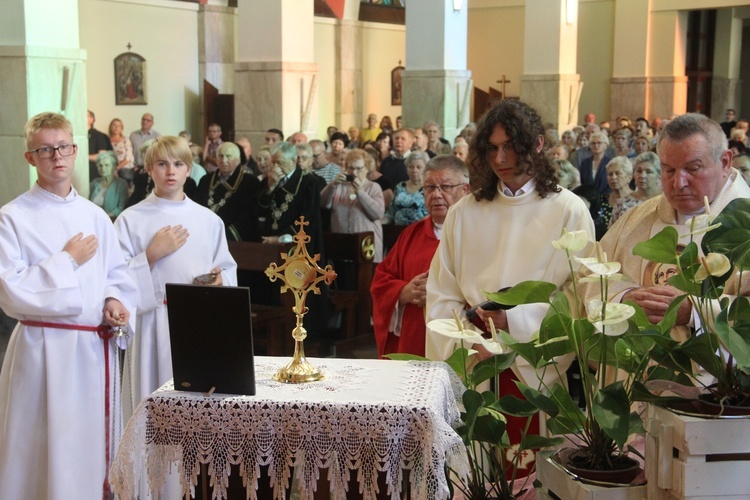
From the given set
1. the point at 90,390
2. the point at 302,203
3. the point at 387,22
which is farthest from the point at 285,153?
the point at 387,22

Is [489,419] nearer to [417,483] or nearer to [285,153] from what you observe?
[417,483]

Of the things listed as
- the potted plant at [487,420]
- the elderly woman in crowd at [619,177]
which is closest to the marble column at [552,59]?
the elderly woman in crowd at [619,177]

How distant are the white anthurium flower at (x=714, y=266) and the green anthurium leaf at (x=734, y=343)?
0.39 feet

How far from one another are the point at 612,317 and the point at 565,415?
306 millimetres

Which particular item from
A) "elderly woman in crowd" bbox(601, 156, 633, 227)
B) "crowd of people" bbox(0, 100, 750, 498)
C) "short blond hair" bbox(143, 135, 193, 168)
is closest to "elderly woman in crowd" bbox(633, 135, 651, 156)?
"elderly woman in crowd" bbox(601, 156, 633, 227)

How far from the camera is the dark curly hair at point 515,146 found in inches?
152

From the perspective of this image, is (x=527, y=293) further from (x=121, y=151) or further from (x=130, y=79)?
(x=130, y=79)

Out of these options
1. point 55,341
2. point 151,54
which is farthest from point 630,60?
point 55,341

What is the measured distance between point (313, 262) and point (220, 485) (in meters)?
0.62

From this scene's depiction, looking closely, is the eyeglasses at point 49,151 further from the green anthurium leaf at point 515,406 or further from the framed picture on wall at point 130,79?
the framed picture on wall at point 130,79

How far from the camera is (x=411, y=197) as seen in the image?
8.98m

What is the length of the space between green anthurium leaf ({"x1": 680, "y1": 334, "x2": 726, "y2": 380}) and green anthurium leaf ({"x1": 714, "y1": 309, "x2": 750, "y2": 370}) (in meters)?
0.12

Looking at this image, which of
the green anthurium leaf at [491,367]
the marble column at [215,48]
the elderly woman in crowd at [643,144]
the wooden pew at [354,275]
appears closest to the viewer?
the green anthurium leaf at [491,367]

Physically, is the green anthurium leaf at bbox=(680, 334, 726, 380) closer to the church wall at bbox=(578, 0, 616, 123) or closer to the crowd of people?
the crowd of people
